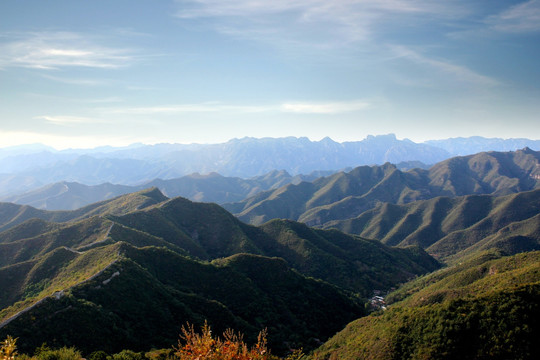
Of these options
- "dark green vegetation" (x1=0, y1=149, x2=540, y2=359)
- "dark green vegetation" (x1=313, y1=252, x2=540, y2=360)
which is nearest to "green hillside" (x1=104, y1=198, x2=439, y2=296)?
"dark green vegetation" (x1=0, y1=149, x2=540, y2=359)

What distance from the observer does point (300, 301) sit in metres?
90.9

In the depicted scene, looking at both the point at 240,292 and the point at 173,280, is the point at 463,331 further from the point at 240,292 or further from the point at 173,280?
the point at 173,280

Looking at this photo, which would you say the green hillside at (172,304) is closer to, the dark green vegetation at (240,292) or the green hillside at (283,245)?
the dark green vegetation at (240,292)

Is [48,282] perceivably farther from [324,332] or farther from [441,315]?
[441,315]

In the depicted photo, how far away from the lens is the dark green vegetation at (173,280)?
177ft

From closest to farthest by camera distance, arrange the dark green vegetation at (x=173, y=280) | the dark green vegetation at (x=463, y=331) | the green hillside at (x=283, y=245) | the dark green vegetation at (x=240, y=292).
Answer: the dark green vegetation at (x=463, y=331) < the dark green vegetation at (x=240, y=292) < the dark green vegetation at (x=173, y=280) < the green hillside at (x=283, y=245)

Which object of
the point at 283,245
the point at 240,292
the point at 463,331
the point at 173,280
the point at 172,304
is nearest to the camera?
the point at 463,331

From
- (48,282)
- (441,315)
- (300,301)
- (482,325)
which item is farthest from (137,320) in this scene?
(482,325)

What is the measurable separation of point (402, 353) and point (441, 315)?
8.59 m

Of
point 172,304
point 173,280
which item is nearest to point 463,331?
point 172,304

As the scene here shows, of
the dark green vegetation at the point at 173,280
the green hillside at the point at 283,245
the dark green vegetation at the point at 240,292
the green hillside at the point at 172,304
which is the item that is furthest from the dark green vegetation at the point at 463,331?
the green hillside at the point at 283,245

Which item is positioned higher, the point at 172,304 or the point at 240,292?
the point at 172,304

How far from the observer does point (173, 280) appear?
83.1m

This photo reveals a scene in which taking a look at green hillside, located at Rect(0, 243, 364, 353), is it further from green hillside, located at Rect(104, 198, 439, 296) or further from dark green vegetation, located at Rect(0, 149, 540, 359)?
green hillside, located at Rect(104, 198, 439, 296)
